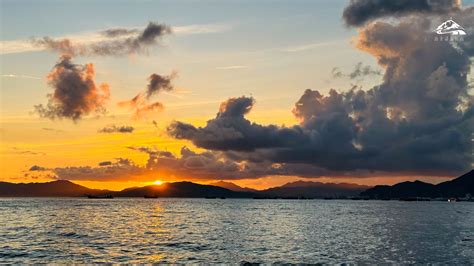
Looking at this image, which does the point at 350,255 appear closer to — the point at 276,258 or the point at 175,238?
the point at 276,258

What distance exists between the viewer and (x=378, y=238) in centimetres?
11569

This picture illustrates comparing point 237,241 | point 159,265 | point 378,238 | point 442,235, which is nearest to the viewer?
point 159,265

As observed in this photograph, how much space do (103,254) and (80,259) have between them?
582 cm

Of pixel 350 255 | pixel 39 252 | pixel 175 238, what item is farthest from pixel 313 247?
pixel 39 252

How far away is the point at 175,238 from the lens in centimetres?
11300

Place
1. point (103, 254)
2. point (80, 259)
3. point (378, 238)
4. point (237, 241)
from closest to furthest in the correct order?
point (80, 259) → point (103, 254) → point (237, 241) → point (378, 238)

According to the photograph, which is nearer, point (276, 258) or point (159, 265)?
point (159, 265)

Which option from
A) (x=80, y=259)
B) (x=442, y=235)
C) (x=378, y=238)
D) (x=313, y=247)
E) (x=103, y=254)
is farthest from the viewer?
(x=442, y=235)

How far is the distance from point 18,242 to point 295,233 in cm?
6571

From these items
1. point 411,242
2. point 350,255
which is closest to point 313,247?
point 350,255

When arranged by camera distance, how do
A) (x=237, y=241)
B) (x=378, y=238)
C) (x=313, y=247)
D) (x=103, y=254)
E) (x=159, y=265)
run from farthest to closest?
(x=378, y=238)
(x=237, y=241)
(x=313, y=247)
(x=103, y=254)
(x=159, y=265)

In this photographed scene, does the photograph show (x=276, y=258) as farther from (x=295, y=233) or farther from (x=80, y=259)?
(x=295, y=233)

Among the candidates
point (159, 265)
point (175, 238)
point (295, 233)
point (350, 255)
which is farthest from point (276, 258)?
point (295, 233)

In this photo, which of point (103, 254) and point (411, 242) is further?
point (411, 242)
